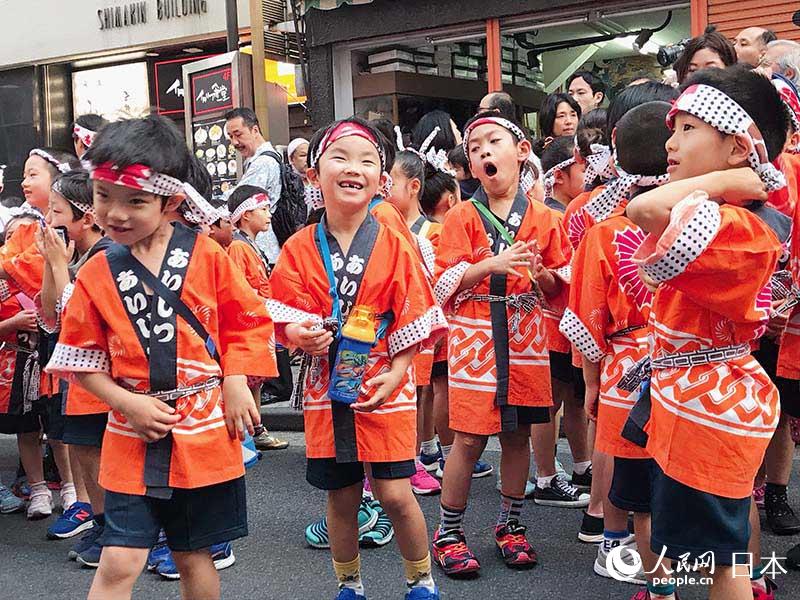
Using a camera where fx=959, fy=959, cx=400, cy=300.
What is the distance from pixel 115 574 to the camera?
2.77 meters

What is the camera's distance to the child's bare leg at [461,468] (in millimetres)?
3955

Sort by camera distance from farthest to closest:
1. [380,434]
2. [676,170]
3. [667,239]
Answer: [380,434] → [676,170] → [667,239]

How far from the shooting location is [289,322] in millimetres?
3344

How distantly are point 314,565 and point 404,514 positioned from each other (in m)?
1.08

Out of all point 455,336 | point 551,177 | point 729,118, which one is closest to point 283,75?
point 551,177

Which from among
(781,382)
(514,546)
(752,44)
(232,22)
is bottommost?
(514,546)

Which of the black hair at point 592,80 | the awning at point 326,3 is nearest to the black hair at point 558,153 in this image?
the black hair at point 592,80

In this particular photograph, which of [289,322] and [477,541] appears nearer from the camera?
[289,322]

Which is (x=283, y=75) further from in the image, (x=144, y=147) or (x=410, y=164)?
(x=144, y=147)

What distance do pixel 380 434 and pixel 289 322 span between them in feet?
1.64

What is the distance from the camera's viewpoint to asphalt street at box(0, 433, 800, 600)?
Answer: 3.81 m

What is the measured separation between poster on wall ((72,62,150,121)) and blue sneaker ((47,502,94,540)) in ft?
34.8

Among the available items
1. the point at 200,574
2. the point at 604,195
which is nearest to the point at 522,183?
the point at 604,195

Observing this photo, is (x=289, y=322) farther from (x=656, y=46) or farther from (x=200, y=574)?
(x=656, y=46)
